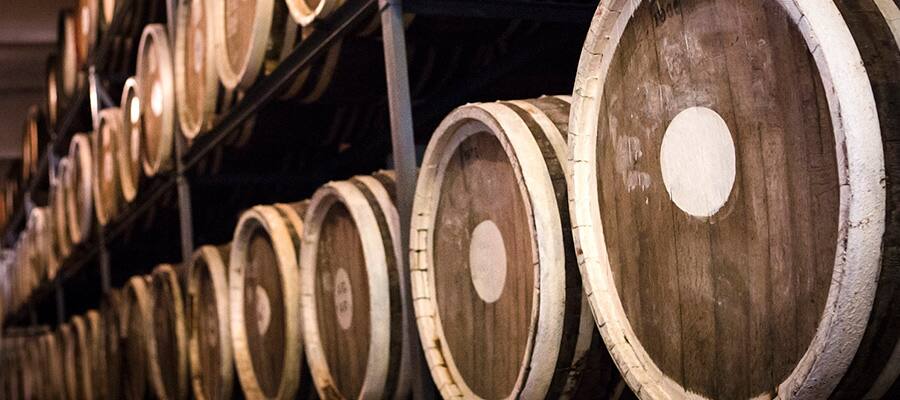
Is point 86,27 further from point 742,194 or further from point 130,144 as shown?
point 742,194

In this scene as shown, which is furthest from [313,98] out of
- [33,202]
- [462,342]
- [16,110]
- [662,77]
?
[16,110]

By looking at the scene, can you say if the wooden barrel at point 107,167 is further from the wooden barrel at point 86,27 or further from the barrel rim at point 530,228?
the barrel rim at point 530,228

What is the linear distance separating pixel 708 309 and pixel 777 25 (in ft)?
1.08

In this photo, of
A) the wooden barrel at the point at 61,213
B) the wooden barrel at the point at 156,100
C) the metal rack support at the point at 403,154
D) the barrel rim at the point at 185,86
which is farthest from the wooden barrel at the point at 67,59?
the metal rack support at the point at 403,154

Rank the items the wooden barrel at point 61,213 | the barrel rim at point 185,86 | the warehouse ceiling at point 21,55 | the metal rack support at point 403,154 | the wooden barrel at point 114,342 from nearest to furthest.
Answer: the metal rack support at point 403,154
the barrel rim at point 185,86
the wooden barrel at point 114,342
the wooden barrel at point 61,213
the warehouse ceiling at point 21,55

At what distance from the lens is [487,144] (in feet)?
5.79

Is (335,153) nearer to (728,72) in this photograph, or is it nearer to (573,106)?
(573,106)

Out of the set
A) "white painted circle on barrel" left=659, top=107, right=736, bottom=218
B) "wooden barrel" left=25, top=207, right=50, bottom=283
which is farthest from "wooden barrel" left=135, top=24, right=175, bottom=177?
"wooden barrel" left=25, top=207, right=50, bottom=283

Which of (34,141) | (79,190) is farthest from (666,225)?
(34,141)

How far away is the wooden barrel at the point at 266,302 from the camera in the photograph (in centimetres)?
270

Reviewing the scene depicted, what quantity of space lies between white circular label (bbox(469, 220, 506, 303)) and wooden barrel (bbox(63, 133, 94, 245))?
4.36 meters

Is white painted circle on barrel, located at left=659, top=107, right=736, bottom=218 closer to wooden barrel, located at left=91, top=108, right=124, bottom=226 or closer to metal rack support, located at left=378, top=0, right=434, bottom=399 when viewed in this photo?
metal rack support, located at left=378, top=0, right=434, bottom=399

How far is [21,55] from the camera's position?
10.2 m

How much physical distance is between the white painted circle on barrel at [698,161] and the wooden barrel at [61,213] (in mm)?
5672
